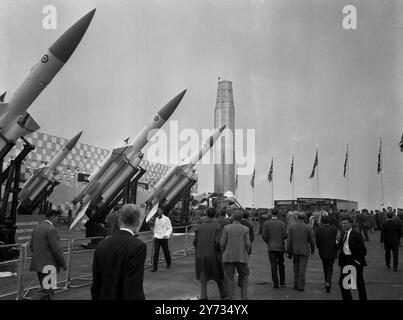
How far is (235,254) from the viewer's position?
632 centimetres

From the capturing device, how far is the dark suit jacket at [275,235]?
25.4 ft

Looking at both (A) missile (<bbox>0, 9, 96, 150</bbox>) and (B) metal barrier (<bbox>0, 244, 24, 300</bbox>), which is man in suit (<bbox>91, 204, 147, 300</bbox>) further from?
(A) missile (<bbox>0, 9, 96, 150</bbox>)

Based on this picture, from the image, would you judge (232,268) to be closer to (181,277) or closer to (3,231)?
(181,277)

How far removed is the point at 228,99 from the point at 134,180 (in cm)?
1549

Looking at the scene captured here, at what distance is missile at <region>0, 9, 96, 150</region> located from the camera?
10680mm

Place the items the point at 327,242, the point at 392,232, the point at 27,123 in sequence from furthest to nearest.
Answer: the point at 27,123, the point at 392,232, the point at 327,242

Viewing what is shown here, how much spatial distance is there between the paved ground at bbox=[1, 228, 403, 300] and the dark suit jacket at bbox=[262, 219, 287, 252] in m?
0.81

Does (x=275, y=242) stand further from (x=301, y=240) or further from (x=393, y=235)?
(x=393, y=235)

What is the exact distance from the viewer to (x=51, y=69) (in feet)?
35.9

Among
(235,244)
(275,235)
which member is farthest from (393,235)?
(235,244)

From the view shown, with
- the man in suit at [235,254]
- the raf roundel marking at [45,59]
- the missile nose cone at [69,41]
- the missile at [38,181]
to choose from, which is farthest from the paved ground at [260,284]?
the missile at [38,181]

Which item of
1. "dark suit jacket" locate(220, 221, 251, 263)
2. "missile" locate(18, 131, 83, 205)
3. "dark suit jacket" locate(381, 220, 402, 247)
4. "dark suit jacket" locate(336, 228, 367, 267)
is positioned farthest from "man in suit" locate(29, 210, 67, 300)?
"missile" locate(18, 131, 83, 205)

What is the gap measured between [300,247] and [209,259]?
2157 millimetres
